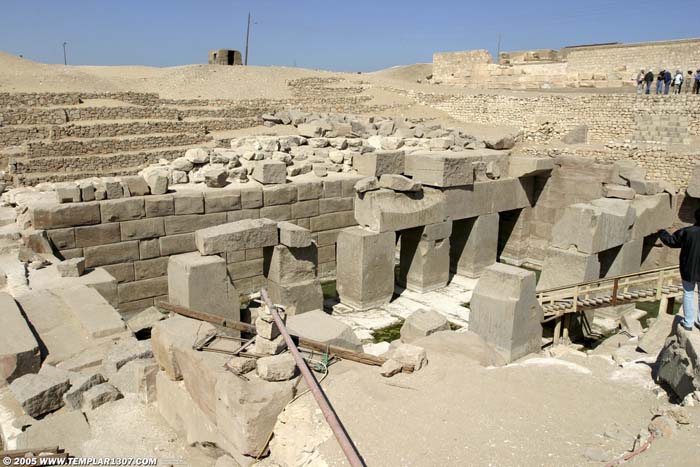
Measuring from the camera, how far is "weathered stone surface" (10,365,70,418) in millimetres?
4941

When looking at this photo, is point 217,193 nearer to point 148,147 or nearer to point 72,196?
point 72,196

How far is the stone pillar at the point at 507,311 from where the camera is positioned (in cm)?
716

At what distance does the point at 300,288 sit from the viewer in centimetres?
849

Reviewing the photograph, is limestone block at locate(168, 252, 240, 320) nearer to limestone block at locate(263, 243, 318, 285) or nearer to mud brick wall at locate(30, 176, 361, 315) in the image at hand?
limestone block at locate(263, 243, 318, 285)

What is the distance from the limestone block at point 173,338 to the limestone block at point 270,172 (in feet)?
15.6

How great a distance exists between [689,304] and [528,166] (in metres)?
7.02

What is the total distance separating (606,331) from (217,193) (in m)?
7.08

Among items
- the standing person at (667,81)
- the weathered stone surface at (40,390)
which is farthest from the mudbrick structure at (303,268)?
the standing person at (667,81)

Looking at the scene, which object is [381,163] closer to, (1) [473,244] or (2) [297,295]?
(1) [473,244]

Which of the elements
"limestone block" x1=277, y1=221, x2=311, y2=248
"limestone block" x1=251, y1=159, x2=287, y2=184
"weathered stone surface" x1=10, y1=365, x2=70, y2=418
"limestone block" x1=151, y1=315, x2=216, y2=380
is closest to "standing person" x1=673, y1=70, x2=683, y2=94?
"limestone block" x1=251, y1=159, x2=287, y2=184

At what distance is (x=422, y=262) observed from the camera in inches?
421

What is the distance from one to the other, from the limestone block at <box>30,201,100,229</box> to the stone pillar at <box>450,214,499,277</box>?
284 inches

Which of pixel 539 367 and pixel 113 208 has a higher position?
pixel 113 208

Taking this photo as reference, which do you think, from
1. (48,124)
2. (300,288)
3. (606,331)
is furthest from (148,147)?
(606,331)
